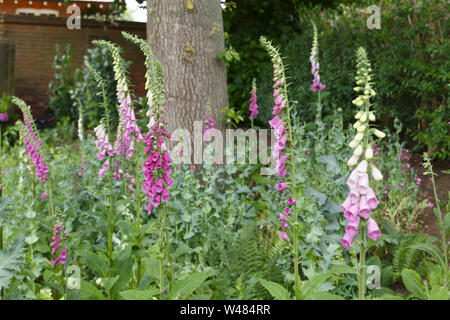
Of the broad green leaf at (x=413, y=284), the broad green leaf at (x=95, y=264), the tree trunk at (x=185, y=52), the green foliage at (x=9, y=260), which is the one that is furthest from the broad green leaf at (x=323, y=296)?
the tree trunk at (x=185, y=52)

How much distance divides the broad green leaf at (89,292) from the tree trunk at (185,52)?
2.45 metres

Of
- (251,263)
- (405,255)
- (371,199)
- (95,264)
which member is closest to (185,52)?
(251,263)

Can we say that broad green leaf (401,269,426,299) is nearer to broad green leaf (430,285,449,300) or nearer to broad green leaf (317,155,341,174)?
broad green leaf (430,285,449,300)

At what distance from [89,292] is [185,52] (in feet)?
9.26

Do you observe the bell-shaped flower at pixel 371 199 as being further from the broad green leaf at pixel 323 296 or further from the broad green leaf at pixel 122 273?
the broad green leaf at pixel 122 273

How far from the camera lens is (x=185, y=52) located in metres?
4.72

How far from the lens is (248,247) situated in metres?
2.99

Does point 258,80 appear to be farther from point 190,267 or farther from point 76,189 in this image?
point 190,267

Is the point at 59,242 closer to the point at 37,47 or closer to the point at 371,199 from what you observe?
the point at 371,199

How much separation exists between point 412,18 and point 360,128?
5.11m

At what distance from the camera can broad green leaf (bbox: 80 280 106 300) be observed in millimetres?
2483

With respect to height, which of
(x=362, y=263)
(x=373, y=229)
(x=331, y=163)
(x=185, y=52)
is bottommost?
(x=362, y=263)

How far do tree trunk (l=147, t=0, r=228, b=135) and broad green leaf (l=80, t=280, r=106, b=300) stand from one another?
8.02 feet
